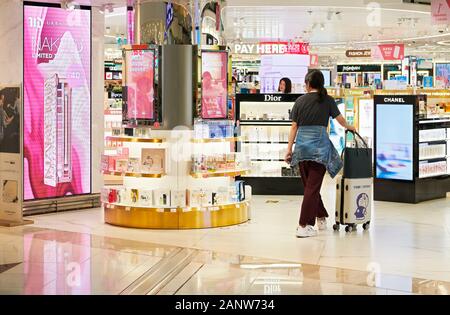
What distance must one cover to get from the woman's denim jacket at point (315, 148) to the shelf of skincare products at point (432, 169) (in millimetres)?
3182

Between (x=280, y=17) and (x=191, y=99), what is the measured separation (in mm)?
9381

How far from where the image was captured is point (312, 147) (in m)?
7.51

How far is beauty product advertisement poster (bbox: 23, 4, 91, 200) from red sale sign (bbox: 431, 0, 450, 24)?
4.79 metres

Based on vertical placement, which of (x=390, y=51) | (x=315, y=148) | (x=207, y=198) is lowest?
(x=207, y=198)

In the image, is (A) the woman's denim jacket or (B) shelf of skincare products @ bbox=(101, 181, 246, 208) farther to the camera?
(B) shelf of skincare products @ bbox=(101, 181, 246, 208)

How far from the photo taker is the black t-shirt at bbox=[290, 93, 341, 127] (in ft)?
24.8

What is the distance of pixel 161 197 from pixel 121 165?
1.94 ft

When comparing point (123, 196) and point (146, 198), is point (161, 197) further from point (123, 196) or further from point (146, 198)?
point (123, 196)

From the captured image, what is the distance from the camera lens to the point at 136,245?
724 centimetres

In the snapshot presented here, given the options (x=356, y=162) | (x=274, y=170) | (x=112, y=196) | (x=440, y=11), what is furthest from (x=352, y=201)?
(x=440, y=11)

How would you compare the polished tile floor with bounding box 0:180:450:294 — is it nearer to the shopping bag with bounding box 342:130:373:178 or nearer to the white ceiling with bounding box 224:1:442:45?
the shopping bag with bounding box 342:130:373:178

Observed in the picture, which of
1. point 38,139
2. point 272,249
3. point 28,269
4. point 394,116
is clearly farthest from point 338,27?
point 28,269

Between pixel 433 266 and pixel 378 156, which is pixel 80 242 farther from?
pixel 378 156

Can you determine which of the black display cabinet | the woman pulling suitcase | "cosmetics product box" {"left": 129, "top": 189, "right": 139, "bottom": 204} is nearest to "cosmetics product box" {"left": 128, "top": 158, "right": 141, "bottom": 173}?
"cosmetics product box" {"left": 129, "top": 189, "right": 139, "bottom": 204}
